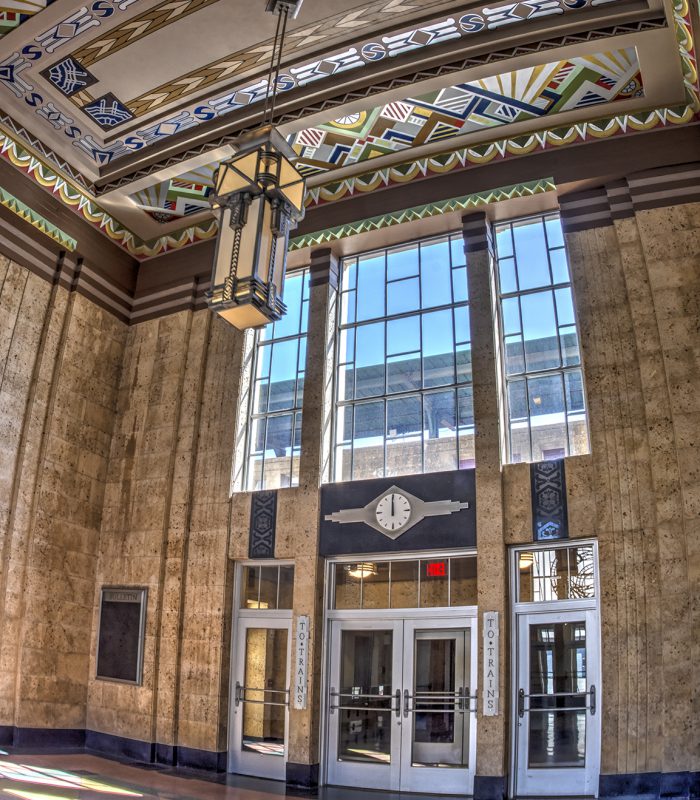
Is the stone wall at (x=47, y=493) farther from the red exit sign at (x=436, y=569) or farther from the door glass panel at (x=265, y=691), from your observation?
the red exit sign at (x=436, y=569)

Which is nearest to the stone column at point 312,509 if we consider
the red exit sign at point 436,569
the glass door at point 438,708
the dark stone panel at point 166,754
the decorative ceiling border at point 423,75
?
the glass door at point 438,708

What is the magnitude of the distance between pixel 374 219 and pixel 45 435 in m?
4.90

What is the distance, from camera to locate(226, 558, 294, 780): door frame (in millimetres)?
8586

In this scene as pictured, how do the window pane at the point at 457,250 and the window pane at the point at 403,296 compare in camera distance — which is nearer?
the window pane at the point at 457,250

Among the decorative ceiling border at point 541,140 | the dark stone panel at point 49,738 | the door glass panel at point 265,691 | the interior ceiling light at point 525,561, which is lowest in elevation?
the dark stone panel at point 49,738

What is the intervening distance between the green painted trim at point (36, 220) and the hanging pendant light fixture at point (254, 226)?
186 inches

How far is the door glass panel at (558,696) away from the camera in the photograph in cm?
725

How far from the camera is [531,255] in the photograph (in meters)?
9.18

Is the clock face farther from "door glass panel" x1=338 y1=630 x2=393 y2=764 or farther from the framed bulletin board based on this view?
the framed bulletin board

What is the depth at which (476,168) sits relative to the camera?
9312mm

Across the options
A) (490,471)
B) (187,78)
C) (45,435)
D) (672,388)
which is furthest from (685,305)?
(45,435)

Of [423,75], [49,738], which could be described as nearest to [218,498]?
[49,738]

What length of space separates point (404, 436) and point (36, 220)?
5.34m

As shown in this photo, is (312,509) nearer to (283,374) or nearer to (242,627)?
(242,627)
